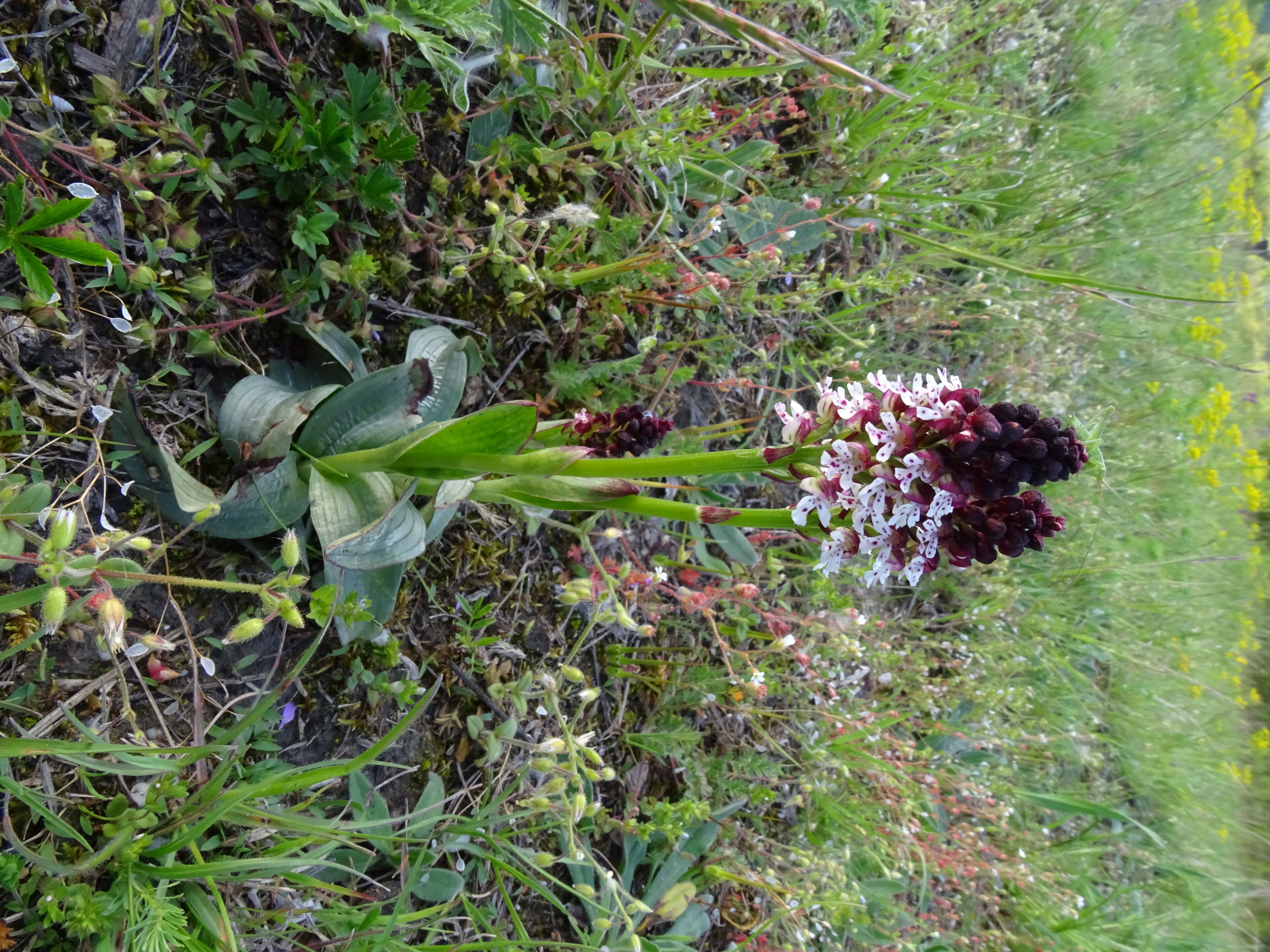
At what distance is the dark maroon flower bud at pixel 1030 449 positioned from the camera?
1540 mm

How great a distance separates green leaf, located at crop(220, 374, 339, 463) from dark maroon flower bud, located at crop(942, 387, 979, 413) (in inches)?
63.2

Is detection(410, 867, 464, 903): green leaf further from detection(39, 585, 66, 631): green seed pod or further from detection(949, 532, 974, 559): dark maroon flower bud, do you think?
detection(949, 532, 974, 559): dark maroon flower bud

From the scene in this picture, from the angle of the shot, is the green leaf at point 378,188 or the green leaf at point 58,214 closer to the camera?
the green leaf at point 58,214

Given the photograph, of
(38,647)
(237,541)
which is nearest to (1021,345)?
(237,541)

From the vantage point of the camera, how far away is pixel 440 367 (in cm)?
230

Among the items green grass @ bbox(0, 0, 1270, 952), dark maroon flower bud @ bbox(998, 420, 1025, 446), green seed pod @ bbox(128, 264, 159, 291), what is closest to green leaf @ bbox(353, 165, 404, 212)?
green grass @ bbox(0, 0, 1270, 952)

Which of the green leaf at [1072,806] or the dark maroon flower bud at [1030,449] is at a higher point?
the dark maroon flower bud at [1030,449]

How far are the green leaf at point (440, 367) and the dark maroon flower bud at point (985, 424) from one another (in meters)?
1.47

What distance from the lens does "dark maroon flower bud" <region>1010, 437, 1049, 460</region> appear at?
154 centimetres

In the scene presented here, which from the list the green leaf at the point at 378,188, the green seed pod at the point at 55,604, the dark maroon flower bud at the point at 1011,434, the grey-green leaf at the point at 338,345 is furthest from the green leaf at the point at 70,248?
the dark maroon flower bud at the point at 1011,434

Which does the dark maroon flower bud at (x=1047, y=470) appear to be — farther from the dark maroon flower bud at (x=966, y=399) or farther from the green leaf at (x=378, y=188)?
the green leaf at (x=378, y=188)

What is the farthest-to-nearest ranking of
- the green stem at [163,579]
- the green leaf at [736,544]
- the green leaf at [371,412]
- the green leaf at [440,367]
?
1. the green leaf at [736,544]
2. the green leaf at [440,367]
3. the green leaf at [371,412]
4. the green stem at [163,579]

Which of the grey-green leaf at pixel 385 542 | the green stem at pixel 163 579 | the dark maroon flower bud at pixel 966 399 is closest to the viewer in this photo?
the green stem at pixel 163 579

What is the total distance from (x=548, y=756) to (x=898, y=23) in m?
4.17
